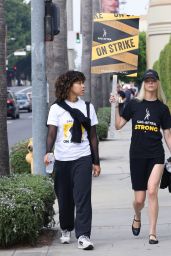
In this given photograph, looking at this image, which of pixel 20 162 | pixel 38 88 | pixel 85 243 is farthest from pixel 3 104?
pixel 20 162

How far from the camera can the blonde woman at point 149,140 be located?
8594 millimetres

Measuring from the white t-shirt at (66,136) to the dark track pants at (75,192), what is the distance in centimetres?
7

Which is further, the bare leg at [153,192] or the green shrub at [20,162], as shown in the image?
the green shrub at [20,162]

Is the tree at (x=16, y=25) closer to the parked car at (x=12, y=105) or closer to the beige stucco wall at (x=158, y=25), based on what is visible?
the beige stucco wall at (x=158, y=25)

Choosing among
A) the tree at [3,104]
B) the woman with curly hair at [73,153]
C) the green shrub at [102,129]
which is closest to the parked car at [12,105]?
the green shrub at [102,129]

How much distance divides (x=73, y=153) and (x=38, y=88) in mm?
2378

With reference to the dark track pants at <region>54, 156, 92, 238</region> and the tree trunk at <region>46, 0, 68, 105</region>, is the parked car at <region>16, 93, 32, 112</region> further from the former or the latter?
the dark track pants at <region>54, 156, 92, 238</region>

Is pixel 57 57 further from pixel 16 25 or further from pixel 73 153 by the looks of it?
pixel 16 25

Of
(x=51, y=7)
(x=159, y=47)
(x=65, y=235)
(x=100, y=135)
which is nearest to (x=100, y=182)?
(x=51, y=7)

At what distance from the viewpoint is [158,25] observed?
202 feet

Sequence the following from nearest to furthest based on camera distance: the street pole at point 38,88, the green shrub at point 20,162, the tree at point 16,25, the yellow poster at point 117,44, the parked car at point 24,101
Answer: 1. the street pole at point 38,88
2. the green shrub at point 20,162
3. the yellow poster at point 117,44
4. the parked car at point 24,101
5. the tree at point 16,25

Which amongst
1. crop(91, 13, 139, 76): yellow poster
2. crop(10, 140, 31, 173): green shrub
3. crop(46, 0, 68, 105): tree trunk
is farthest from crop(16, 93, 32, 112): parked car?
crop(10, 140, 31, 173): green shrub

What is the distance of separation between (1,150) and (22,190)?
4.60 ft

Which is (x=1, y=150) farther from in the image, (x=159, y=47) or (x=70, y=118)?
(x=159, y=47)
